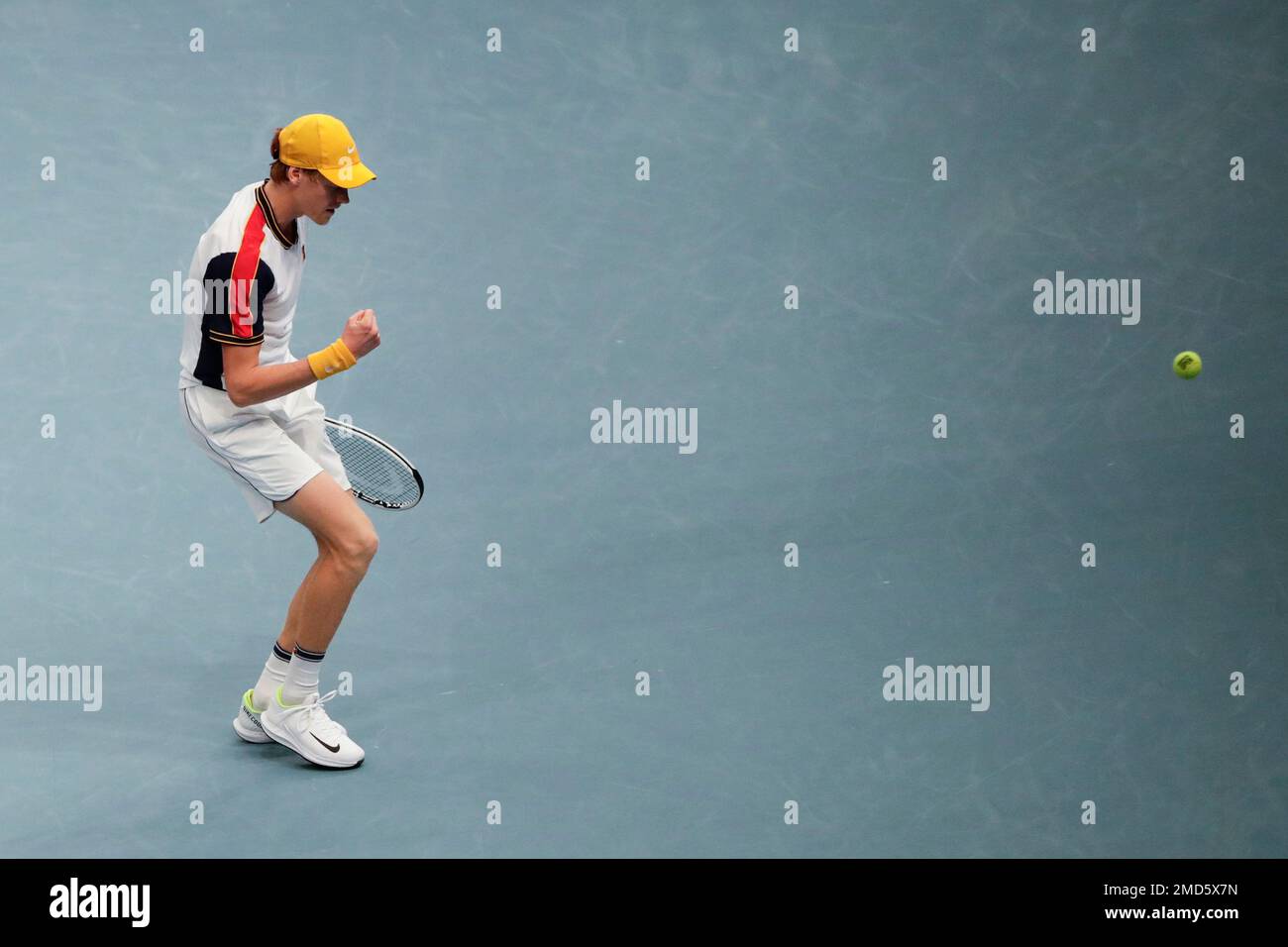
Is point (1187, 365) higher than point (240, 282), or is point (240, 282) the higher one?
point (1187, 365)

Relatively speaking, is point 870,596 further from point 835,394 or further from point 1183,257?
point 1183,257

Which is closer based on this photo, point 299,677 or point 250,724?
point 299,677

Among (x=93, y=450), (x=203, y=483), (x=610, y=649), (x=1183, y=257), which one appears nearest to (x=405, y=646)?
(x=610, y=649)

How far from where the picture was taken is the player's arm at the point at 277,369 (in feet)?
12.2

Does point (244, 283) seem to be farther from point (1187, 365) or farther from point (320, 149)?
point (1187, 365)

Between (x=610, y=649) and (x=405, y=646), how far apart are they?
0.61 metres

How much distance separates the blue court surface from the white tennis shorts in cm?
72

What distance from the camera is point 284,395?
3969 millimetres

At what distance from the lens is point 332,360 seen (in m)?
3.74

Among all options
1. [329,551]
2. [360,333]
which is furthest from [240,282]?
[329,551]
